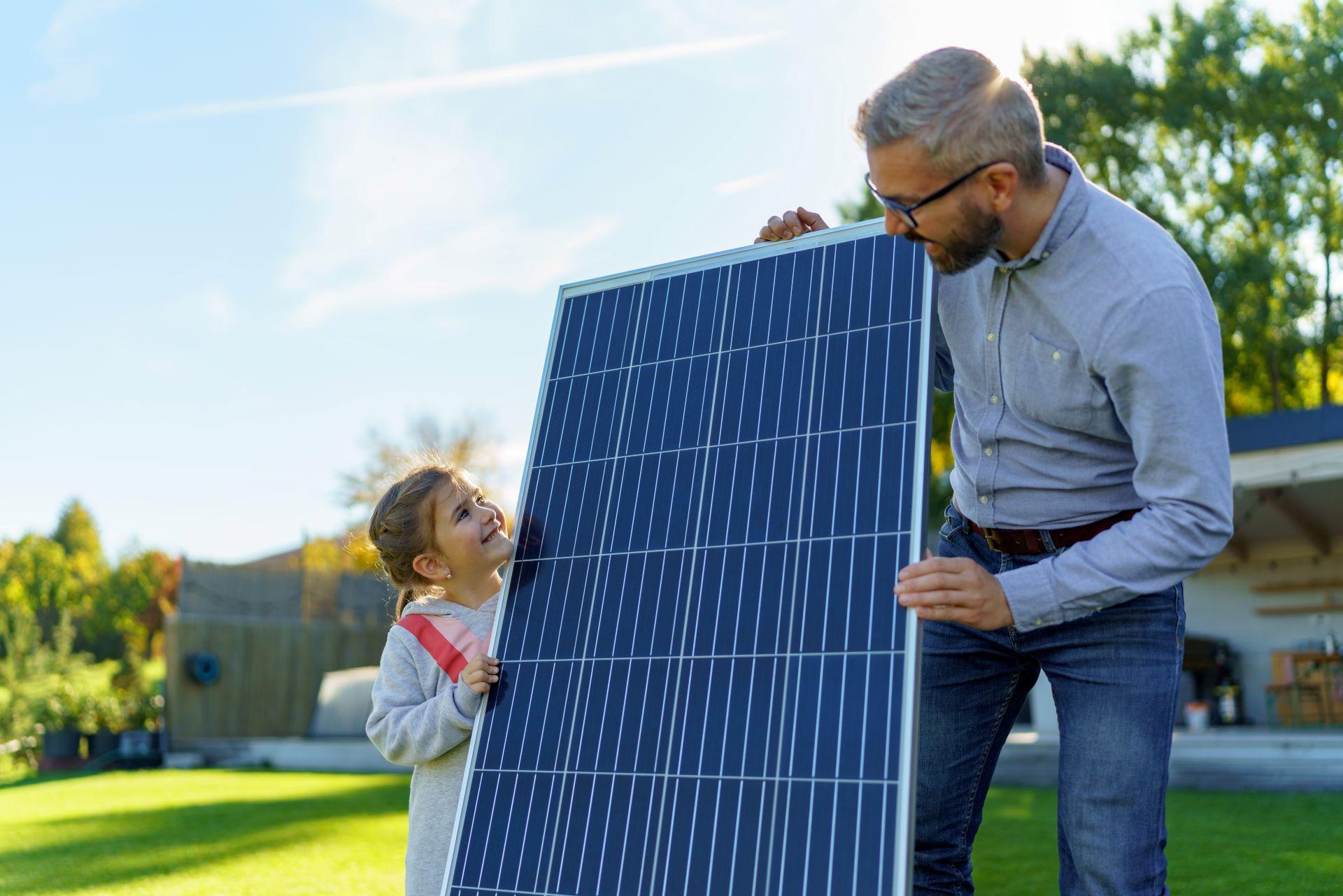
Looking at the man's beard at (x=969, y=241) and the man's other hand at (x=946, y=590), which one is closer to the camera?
the man's other hand at (x=946, y=590)

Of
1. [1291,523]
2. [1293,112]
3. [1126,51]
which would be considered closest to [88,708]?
[1291,523]

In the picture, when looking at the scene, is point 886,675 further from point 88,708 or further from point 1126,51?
point 1126,51

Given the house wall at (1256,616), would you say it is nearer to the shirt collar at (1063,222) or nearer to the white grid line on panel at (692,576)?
the white grid line on panel at (692,576)

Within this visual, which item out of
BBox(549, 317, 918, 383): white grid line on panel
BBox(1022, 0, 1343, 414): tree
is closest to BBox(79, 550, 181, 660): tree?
BBox(1022, 0, 1343, 414): tree

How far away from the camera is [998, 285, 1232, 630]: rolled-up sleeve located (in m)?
2.69

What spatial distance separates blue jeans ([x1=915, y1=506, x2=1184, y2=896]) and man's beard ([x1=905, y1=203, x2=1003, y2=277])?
2.86 ft

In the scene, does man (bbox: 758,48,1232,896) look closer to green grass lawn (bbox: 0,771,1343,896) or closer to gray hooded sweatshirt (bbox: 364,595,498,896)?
gray hooded sweatshirt (bbox: 364,595,498,896)

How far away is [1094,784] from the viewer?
2852mm

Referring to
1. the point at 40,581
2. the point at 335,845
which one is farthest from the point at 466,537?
the point at 40,581

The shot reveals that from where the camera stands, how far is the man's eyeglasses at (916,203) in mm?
2727

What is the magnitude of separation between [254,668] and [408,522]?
22.3 m

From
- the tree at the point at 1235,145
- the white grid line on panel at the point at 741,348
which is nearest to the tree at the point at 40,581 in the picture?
the tree at the point at 1235,145

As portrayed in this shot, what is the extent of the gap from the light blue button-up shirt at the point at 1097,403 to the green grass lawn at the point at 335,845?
3.68m

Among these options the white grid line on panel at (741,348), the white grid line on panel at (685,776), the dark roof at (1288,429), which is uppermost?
the dark roof at (1288,429)
